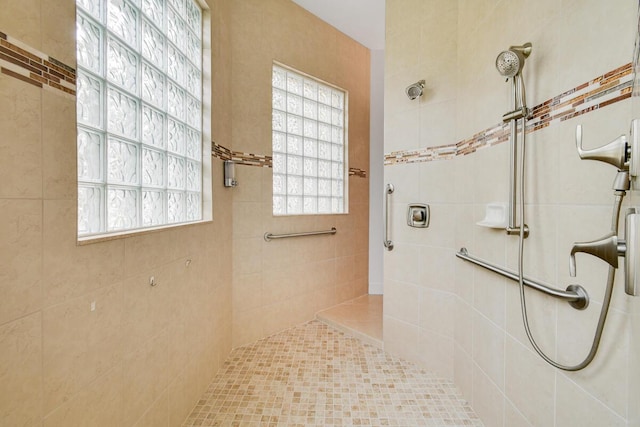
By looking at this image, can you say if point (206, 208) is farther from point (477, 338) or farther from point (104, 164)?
point (477, 338)

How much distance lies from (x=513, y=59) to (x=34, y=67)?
5.09ft

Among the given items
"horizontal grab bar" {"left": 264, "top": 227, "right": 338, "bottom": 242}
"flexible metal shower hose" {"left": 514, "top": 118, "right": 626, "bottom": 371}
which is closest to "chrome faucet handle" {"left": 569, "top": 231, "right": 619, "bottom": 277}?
"flexible metal shower hose" {"left": 514, "top": 118, "right": 626, "bottom": 371}

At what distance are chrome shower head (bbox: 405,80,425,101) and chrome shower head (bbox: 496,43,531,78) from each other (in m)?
0.75

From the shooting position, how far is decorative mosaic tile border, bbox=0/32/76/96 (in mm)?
701

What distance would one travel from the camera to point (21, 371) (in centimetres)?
73

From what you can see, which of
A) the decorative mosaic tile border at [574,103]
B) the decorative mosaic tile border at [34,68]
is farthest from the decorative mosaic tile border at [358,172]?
the decorative mosaic tile border at [34,68]

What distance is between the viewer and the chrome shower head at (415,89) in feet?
6.32

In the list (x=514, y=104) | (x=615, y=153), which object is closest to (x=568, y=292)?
(x=615, y=153)

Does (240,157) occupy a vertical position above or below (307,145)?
below

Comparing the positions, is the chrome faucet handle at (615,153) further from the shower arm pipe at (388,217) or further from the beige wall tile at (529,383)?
the shower arm pipe at (388,217)

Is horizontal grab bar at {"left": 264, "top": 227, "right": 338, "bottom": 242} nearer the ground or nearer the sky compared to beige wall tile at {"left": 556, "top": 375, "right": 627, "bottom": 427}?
nearer the sky

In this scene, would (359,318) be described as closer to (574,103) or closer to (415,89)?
(415,89)

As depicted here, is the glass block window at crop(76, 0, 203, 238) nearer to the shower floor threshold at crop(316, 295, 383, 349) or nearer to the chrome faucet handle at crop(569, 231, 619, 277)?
the chrome faucet handle at crop(569, 231, 619, 277)

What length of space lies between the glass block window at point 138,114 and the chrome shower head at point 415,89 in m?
1.35
